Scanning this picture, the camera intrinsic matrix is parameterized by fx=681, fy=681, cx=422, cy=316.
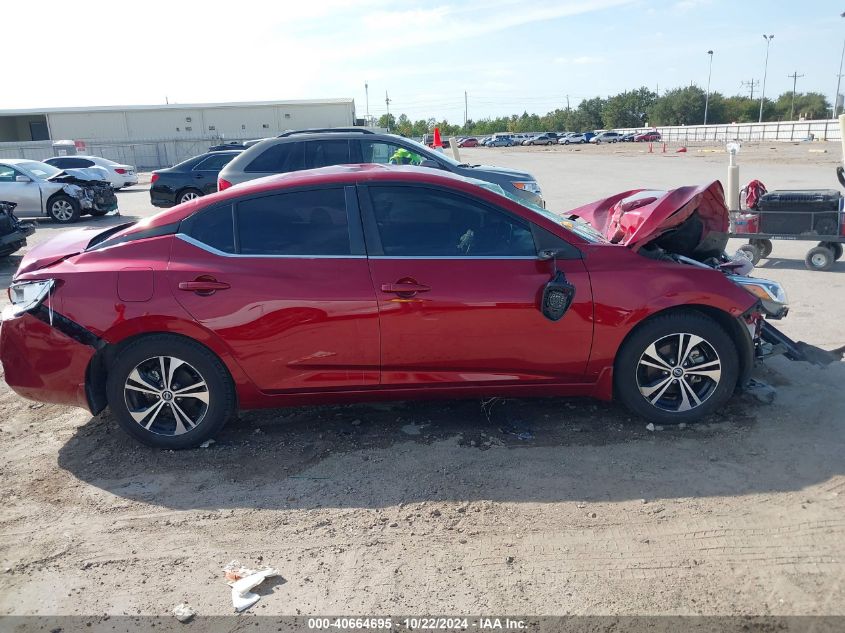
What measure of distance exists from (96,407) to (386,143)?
7212mm

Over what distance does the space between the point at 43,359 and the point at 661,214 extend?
404cm

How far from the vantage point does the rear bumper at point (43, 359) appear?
4.23 metres

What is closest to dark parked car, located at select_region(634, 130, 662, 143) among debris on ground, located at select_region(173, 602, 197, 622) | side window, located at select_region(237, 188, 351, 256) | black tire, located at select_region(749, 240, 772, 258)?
black tire, located at select_region(749, 240, 772, 258)

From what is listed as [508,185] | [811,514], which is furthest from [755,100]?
[811,514]

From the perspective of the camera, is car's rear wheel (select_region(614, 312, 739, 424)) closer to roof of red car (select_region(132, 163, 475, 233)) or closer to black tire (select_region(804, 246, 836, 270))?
roof of red car (select_region(132, 163, 475, 233))

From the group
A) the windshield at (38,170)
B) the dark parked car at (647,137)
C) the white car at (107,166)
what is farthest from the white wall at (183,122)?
the windshield at (38,170)

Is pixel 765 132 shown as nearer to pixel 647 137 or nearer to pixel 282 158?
pixel 647 137

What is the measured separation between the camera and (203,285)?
4152 millimetres

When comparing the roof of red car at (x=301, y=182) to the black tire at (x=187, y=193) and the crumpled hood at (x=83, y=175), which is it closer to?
the black tire at (x=187, y=193)

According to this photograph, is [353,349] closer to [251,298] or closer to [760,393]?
[251,298]

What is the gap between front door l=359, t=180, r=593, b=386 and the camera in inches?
163

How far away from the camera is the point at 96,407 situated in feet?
14.3

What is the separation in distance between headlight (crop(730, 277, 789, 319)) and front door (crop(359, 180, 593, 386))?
1129mm

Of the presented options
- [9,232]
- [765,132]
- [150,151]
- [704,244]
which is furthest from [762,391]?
[765,132]
